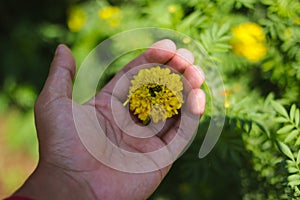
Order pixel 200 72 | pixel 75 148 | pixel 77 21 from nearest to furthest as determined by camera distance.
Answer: pixel 75 148, pixel 200 72, pixel 77 21

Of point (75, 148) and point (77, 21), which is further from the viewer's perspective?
point (77, 21)

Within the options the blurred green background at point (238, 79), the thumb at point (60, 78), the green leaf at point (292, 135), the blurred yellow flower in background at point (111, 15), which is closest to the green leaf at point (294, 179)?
the blurred green background at point (238, 79)

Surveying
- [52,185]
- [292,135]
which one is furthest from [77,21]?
[292,135]

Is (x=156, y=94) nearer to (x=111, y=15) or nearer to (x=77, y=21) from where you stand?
(x=111, y=15)

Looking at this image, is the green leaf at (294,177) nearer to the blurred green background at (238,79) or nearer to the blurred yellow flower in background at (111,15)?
the blurred green background at (238,79)

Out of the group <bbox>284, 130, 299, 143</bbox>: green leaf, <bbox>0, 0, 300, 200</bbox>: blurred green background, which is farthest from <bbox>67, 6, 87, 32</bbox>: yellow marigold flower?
<bbox>284, 130, 299, 143</bbox>: green leaf

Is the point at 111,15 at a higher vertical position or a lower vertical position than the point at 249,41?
lower

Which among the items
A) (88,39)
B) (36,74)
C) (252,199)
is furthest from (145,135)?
(36,74)
